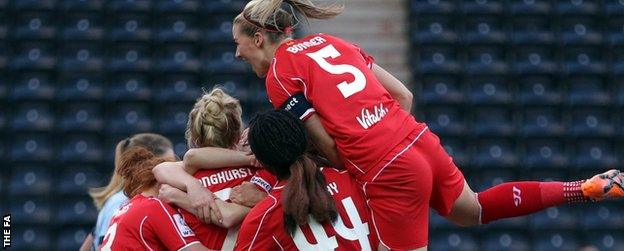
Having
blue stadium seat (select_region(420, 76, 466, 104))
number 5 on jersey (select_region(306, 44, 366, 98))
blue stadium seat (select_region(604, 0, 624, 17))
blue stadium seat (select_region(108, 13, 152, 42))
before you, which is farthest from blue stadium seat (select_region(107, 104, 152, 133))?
number 5 on jersey (select_region(306, 44, 366, 98))

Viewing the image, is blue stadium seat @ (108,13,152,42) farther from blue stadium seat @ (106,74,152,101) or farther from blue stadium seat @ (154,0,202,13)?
blue stadium seat @ (106,74,152,101)

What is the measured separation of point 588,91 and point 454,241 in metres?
1.87

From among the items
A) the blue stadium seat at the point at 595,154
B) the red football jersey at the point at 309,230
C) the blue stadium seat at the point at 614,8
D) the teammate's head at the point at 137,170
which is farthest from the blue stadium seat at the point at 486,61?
the red football jersey at the point at 309,230

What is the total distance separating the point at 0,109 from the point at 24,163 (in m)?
0.54

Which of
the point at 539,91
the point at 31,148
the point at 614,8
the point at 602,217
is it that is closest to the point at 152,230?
the point at 31,148

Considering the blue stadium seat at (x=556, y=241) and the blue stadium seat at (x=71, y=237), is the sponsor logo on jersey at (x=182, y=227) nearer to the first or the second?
the blue stadium seat at (x=71, y=237)

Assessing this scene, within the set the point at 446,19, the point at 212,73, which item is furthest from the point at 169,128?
the point at 446,19

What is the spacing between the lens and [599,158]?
852cm

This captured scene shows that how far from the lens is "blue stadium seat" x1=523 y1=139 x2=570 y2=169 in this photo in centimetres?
845

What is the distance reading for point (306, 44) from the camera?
11.8 ft

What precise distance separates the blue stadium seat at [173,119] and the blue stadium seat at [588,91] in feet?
10.7

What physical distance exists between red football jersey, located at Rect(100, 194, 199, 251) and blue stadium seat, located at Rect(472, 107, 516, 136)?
529 cm

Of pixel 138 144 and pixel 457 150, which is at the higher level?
pixel 138 144

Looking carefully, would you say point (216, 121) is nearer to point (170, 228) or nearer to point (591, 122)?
point (170, 228)
